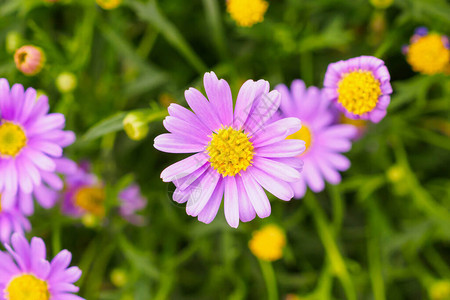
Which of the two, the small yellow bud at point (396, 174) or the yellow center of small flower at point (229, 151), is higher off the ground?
the small yellow bud at point (396, 174)

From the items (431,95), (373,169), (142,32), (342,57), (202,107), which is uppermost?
(142,32)

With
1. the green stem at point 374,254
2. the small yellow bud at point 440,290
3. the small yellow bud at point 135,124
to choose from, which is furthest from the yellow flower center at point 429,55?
the small yellow bud at point 135,124

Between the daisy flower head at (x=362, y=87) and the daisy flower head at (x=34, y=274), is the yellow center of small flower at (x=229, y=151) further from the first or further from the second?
the daisy flower head at (x=34, y=274)

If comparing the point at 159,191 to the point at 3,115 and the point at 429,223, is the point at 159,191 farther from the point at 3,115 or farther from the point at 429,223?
the point at 429,223

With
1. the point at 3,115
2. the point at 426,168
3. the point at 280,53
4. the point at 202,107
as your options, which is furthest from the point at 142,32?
the point at 426,168

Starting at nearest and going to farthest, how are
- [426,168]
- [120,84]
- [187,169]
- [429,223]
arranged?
[187,169]
[429,223]
[120,84]
[426,168]

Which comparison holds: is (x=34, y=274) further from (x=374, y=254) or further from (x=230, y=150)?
(x=374, y=254)

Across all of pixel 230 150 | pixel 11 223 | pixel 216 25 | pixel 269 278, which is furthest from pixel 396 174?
pixel 11 223
